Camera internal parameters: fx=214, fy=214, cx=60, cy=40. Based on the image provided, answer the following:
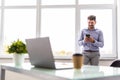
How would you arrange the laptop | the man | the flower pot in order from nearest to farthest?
the laptop < the flower pot < the man

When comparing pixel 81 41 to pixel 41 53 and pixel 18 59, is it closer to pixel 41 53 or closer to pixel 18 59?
pixel 18 59

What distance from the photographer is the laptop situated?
1630 millimetres

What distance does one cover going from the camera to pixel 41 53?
68.8 inches

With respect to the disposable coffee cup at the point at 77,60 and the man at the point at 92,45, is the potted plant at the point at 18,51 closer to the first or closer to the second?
the disposable coffee cup at the point at 77,60

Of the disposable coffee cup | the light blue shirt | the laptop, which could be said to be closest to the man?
the light blue shirt

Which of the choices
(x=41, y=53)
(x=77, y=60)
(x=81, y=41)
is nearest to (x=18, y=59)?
(x=41, y=53)

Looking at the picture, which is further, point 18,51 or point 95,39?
point 95,39

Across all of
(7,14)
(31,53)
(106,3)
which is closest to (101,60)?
(106,3)

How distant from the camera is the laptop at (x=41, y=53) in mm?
1630

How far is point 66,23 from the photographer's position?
445cm

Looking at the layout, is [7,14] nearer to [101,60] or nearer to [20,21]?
[20,21]

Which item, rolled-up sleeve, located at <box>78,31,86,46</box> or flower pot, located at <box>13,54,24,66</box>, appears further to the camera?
rolled-up sleeve, located at <box>78,31,86,46</box>

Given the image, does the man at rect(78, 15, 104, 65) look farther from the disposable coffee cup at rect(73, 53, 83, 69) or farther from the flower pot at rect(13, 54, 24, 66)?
the disposable coffee cup at rect(73, 53, 83, 69)

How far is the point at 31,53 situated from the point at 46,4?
8.87 ft
